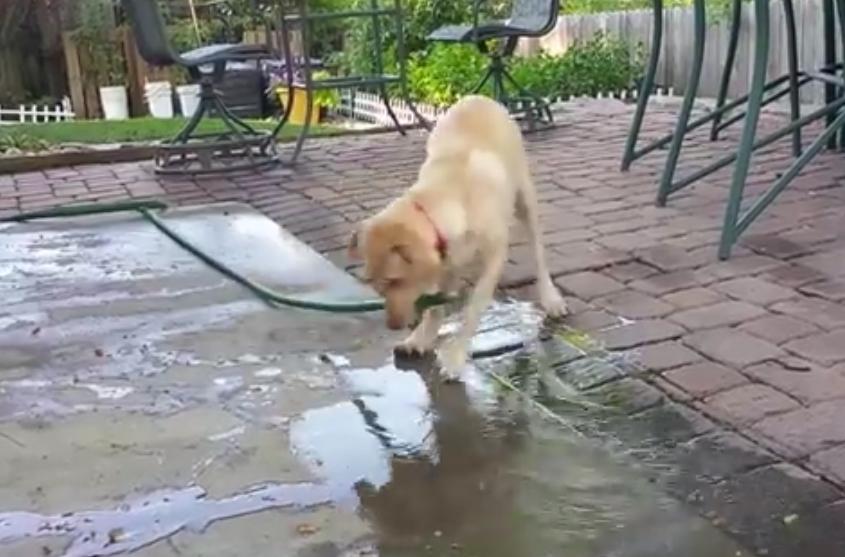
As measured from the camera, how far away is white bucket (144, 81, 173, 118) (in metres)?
A: 10.6

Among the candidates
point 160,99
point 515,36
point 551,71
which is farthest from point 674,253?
point 160,99

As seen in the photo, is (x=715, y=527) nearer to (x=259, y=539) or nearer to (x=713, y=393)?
(x=713, y=393)

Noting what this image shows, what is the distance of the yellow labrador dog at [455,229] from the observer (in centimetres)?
209

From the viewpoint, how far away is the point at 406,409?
7.12 ft

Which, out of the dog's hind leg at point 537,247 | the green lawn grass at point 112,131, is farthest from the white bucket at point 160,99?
the dog's hind leg at point 537,247

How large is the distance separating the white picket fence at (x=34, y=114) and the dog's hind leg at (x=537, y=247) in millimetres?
8347

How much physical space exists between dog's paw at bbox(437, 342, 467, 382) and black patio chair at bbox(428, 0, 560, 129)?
3.55m

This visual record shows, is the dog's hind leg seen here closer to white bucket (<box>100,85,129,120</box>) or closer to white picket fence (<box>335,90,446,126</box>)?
white picket fence (<box>335,90,446,126</box>)

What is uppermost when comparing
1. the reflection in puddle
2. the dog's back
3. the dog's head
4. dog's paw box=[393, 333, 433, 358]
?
the dog's back

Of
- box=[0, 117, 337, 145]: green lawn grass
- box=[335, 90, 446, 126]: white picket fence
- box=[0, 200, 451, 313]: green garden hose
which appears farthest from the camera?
box=[335, 90, 446, 126]: white picket fence

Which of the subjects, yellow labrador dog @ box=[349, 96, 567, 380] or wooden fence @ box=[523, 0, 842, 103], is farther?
wooden fence @ box=[523, 0, 842, 103]

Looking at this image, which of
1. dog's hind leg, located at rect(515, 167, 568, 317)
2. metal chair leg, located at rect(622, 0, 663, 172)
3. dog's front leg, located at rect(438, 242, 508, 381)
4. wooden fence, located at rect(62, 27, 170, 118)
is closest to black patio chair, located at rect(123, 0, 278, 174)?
metal chair leg, located at rect(622, 0, 663, 172)

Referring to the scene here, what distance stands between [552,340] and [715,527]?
933 millimetres

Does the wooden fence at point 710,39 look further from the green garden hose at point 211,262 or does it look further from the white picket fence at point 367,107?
the green garden hose at point 211,262
